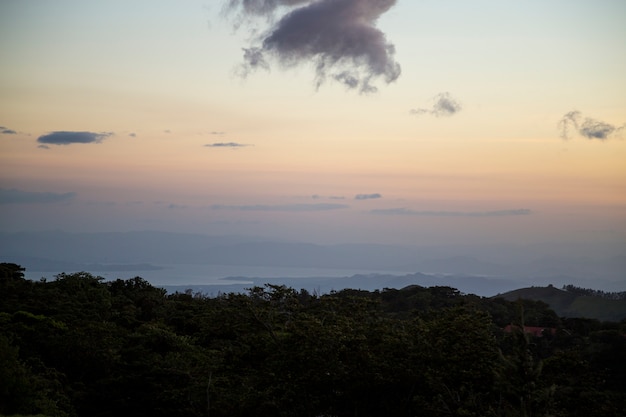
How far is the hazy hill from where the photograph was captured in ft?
299

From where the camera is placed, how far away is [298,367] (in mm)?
26250

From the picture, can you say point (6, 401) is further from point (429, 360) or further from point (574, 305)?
point (574, 305)

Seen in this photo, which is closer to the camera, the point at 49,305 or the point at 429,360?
the point at 429,360

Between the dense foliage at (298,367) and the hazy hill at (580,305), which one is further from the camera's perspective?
the hazy hill at (580,305)

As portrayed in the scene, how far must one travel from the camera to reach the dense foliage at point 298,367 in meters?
23.8

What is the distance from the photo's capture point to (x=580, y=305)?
100062mm

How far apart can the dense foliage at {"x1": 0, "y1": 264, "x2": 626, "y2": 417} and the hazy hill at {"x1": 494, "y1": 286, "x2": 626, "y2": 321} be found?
57.7m

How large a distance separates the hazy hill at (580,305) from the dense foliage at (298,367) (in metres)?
57.7

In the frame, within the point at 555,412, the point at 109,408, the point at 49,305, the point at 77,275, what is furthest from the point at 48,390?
the point at 77,275

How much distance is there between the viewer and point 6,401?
78.0 ft

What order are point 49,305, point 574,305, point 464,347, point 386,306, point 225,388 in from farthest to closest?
point 574,305 → point 386,306 → point 49,305 → point 225,388 → point 464,347

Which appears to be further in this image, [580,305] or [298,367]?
[580,305]

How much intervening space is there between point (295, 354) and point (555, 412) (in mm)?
9673

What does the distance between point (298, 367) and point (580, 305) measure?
84526 mm
